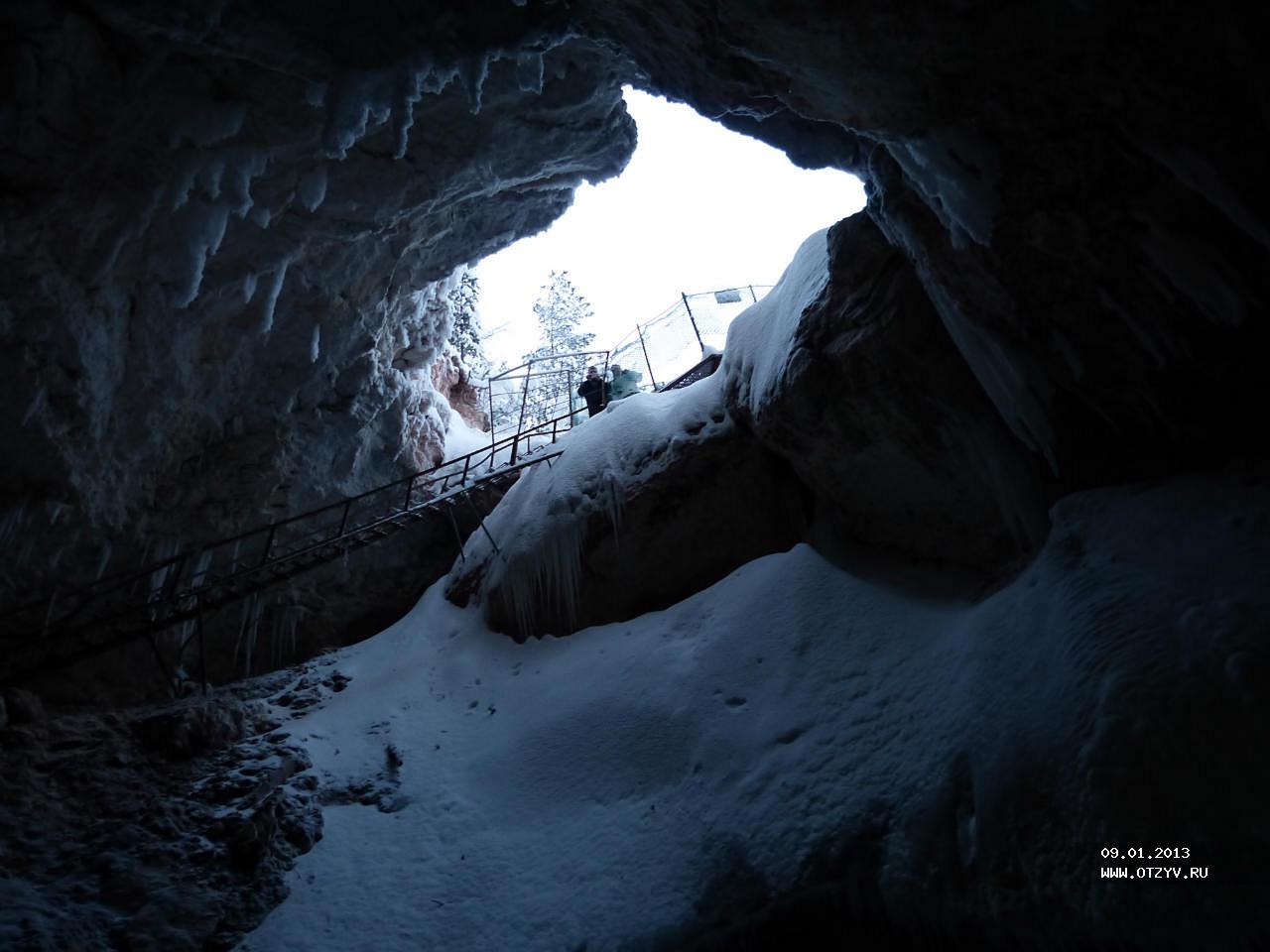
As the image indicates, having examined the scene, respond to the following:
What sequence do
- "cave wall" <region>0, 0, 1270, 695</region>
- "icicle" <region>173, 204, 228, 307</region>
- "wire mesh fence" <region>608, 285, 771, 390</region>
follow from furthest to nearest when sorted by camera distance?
"wire mesh fence" <region>608, 285, 771, 390</region> < "icicle" <region>173, 204, 228, 307</region> < "cave wall" <region>0, 0, 1270, 695</region>

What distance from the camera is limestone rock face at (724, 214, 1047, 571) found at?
5.88 m

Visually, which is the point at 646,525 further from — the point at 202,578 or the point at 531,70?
the point at 202,578

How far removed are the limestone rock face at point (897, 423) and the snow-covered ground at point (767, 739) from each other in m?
0.70

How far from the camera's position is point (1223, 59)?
3.18 m

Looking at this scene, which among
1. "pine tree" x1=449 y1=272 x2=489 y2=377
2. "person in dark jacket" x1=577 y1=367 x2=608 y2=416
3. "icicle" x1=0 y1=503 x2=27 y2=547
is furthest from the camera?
"pine tree" x1=449 y1=272 x2=489 y2=377

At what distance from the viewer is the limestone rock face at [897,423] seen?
5883 millimetres

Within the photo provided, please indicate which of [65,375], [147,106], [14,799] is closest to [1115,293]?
[147,106]

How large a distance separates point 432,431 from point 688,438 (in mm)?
7440

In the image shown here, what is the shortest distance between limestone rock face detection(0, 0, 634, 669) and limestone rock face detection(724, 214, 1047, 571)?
3.50 m

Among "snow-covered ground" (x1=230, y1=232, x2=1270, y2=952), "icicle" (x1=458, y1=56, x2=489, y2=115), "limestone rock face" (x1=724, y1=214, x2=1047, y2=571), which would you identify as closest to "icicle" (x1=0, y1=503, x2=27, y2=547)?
"snow-covered ground" (x1=230, y1=232, x2=1270, y2=952)

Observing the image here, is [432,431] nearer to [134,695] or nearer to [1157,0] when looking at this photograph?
[134,695]

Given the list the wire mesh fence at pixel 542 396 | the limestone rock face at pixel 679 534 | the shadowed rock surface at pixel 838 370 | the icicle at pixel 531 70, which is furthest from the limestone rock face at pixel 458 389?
the icicle at pixel 531 70

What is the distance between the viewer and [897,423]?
6.33 meters

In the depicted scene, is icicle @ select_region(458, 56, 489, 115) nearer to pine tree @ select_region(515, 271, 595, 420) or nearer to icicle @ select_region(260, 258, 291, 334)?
icicle @ select_region(260, 258, 291, 334)
